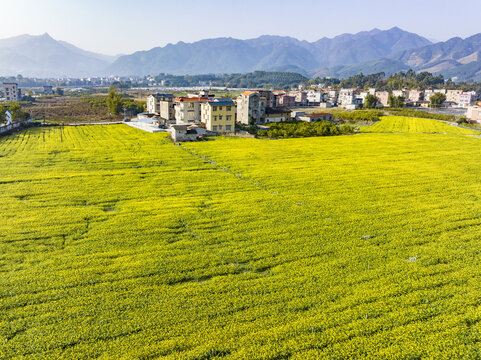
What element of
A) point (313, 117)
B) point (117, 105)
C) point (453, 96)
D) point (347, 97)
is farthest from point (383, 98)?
point (117, 105)

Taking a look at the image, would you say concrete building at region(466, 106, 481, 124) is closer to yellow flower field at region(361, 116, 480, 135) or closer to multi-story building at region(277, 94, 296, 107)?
yellow flower field at region(361, 116, 480, 135)

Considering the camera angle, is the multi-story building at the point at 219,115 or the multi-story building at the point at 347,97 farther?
the multi-story building at the point at 347,97

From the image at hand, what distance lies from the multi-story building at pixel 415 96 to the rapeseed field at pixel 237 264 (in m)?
121

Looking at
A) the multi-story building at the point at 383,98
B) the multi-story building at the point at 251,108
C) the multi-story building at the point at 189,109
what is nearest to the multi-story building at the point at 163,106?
the multi-story building at the point at 189,109

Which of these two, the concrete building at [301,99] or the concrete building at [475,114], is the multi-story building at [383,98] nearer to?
the concrete building at [301,99]

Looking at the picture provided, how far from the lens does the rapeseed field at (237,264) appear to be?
10.8m

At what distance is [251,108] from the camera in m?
66.8

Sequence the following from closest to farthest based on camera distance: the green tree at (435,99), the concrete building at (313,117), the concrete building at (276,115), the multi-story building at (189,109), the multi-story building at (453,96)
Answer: the multi-story building at (189,109), the concrete building at (276,115), the concrete building at (313,117), the green tree at (435,99), the multi-story building at (453,96)

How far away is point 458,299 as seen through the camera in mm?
12852

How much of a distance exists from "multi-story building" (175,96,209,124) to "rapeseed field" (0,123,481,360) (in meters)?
31.4

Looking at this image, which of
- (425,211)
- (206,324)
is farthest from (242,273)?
(425,211)

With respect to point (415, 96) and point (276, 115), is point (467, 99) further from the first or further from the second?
point (276, 115)

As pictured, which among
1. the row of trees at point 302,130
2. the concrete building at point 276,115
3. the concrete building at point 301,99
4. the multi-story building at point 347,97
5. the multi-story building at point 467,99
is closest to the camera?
the row of trees at point 302,130

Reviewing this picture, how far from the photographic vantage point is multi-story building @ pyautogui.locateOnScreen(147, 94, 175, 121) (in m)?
67.2
